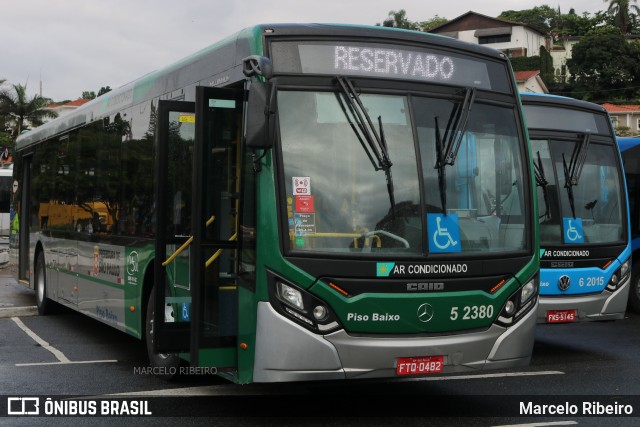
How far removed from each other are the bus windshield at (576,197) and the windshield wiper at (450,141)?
14.3 feet

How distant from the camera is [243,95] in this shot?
7.14 m

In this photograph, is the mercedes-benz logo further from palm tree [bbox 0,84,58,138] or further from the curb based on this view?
palm tree [bbox 0,84,58,138]

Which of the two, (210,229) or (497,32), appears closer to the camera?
(210,229)

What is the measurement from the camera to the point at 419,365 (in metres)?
6.85

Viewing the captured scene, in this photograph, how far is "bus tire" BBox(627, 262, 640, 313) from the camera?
16.4 metres

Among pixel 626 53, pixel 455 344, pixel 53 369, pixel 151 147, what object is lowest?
pixel 53 369

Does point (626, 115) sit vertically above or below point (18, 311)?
above

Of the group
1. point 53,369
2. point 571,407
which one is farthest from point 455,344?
point 53,369

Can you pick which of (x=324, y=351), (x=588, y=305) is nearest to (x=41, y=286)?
(x=588, y=305)

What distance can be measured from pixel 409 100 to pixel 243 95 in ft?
4.14

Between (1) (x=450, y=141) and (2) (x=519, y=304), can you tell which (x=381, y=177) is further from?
(2) (x=519, y=304)

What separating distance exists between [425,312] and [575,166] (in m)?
5.50

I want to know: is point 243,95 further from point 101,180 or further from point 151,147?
point 101,180

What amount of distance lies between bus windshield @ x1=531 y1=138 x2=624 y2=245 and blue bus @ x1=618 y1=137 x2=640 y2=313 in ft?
16.6
